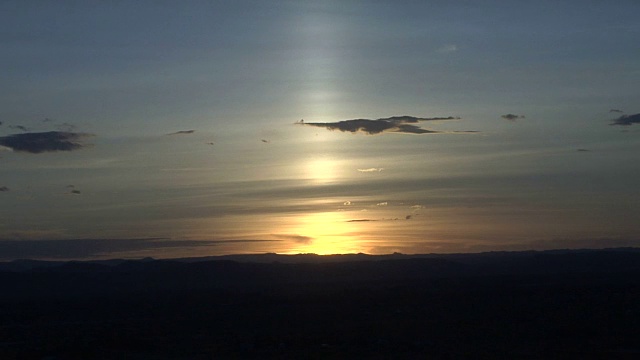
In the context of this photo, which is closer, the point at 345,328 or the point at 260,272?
the point at 345,328

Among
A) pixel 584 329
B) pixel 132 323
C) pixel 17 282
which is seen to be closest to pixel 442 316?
pixel 584 329

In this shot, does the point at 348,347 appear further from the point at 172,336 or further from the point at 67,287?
the point at 67,287

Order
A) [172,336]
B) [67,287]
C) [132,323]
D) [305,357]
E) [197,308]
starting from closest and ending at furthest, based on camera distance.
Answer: [305,357] → [172,336] → [132,323] → [197,308] → [67,287]

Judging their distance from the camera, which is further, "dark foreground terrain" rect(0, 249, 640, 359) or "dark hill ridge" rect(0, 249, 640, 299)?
"dark hill ridge" rect(0, 249, 640, 299)

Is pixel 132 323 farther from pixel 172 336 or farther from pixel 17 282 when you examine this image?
pixel 17 282

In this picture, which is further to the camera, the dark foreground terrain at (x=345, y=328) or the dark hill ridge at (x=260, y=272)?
the dark hill ridge at (x=260, y=272)

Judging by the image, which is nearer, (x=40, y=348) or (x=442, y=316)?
(x=40, y=348)

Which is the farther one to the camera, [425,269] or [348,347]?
[425,269]

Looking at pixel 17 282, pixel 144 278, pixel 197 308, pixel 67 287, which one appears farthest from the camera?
pixel 144 278

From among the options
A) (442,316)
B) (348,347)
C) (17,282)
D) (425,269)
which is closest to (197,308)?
(442,316)
